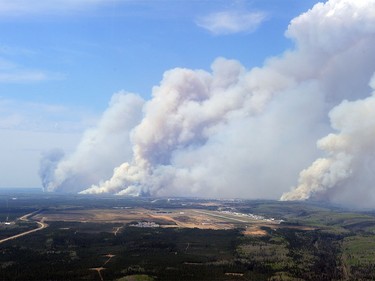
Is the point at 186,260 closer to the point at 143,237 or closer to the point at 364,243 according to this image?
the point at 143,237

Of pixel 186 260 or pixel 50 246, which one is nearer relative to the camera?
pixel 186 260

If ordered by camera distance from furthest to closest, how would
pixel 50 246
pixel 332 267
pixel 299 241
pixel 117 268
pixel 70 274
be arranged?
1. pixel 299 241
2. pixel 50 246
3. pixel 332 267
4. pixel 117 268
5. pixel 70 274

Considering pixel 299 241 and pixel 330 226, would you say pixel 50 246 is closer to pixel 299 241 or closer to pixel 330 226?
pixel 299 241

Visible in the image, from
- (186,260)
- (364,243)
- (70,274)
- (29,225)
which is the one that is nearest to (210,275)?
(186,260)

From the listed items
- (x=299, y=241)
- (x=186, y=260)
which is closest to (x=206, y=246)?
(x=186, y=260)

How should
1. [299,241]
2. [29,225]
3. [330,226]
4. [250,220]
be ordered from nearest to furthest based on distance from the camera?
[299,241] → [29,225] → [330,226] → [250,220]

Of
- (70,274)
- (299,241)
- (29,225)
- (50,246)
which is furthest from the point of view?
(29,225)
